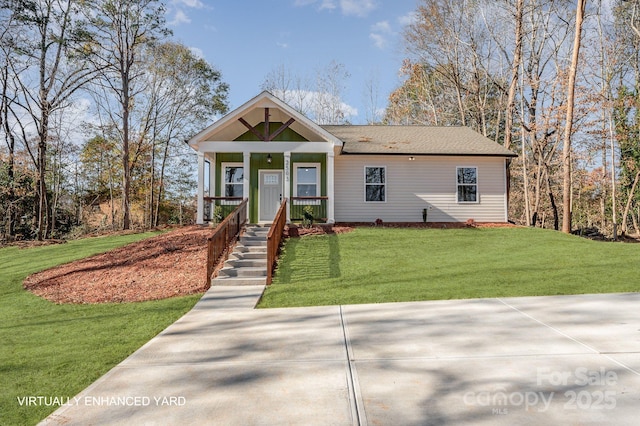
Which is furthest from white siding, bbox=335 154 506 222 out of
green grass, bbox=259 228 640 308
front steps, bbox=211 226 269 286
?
front steps, bbox=211 226 269 286

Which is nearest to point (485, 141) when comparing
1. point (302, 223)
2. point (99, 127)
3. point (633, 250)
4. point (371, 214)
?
point (371, 214)

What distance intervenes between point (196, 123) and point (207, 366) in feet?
90.3

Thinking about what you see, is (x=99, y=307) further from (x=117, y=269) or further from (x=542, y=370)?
(x=542, y=370)

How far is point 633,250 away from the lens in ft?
32.1

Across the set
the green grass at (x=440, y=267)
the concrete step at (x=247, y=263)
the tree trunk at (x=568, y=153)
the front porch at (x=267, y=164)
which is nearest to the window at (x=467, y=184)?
the green grass at (x=440, y=267)

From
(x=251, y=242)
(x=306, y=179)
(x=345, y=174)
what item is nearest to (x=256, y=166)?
(x=306, y=179)

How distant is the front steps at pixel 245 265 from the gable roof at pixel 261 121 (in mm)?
4835

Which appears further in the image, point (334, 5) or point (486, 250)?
point (334, 5)

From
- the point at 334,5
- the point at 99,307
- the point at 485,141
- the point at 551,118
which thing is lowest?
the point at 99,307

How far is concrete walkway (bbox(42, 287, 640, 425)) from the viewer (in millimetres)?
2527

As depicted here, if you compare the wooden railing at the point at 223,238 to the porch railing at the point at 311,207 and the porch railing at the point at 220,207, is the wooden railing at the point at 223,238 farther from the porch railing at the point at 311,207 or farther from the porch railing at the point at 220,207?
the porch railing at the point at 311,207

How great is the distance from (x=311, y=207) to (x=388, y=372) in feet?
34.3

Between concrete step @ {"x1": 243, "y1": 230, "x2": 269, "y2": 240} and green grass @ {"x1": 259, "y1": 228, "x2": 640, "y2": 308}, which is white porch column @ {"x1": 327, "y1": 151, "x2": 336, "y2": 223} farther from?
concrete step @ {"x1": 243, "y1": 230, "x2": 269, "y2": 240}

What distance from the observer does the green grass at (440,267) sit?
654 cm
